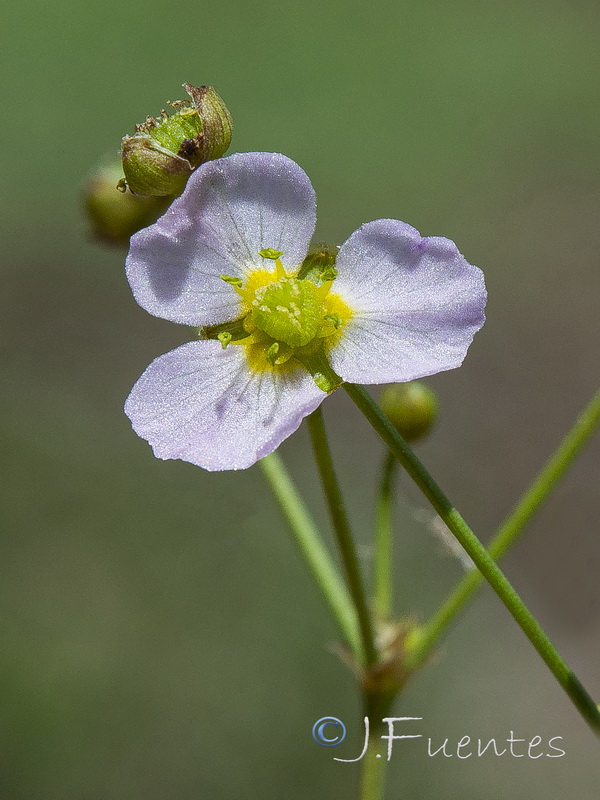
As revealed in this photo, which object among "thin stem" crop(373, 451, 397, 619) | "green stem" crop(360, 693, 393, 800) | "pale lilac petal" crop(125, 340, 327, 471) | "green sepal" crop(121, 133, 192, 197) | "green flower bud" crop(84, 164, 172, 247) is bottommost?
"green stem" crop(360, 693, 393, 800)

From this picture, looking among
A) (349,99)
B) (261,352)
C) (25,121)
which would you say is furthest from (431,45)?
(261,352)

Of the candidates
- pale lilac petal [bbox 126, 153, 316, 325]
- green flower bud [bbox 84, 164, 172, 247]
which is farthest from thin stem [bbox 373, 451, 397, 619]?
green flower bud [bbox 84, 164, 172, 247]

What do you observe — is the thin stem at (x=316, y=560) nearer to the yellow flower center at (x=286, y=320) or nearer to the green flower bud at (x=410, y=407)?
the green flower bud at (x=410, y=407)

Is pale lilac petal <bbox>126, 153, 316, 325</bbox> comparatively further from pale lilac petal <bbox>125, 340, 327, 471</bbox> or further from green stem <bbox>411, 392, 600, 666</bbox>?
green stem <bbox>411, 392, 600, 666</bbox>

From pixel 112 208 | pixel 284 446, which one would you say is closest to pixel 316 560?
pixel 112 208

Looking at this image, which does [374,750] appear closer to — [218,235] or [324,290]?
[324,290]
